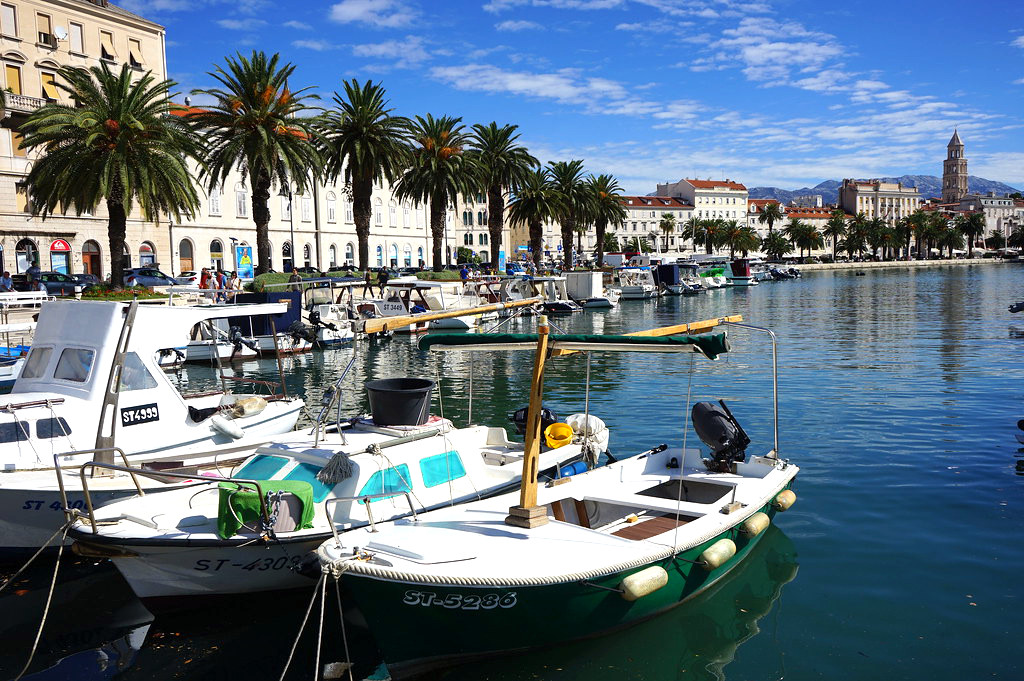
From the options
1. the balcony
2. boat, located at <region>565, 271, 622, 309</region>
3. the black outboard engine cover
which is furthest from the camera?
boat, located at <region>565, 271, 622, 309</region>

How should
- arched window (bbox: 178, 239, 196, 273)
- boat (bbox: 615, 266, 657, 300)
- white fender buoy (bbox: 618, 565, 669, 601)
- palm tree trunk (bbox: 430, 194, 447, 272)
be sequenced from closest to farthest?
white fender buoy (bbox: 618, 565, 669, 601) < palm tree trunk (bbox: 430, 194, 447, 272) < arched window (bbox: 178, 239, 196, 273) < boat (bbox: 615, 266, 657, 300)

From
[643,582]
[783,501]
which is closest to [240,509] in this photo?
[643,582]

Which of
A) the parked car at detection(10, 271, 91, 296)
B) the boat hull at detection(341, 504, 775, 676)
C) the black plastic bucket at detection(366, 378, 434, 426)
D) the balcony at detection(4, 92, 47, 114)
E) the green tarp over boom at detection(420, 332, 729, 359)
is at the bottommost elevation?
the boat hull at detection(341, 504, 775, 676)

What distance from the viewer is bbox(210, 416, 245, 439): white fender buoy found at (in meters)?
16.6

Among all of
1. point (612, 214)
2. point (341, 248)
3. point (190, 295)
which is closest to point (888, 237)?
point (612, 214)

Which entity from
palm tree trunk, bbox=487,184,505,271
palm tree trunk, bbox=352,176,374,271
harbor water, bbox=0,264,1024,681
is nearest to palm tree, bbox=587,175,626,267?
palm tree trunk, bbox=487,184,505,271

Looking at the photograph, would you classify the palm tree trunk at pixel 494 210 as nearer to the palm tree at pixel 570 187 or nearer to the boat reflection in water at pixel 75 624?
the palm tree at pixel 570 187

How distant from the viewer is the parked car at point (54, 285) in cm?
4325

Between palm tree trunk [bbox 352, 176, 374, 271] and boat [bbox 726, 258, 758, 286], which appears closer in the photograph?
palm tree trunk [bbox 352, 176, 374, 271]

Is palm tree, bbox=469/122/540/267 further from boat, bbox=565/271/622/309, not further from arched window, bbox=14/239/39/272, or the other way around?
arched window, bbox=14/239/39/272

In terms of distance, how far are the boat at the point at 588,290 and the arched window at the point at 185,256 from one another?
1249 inches

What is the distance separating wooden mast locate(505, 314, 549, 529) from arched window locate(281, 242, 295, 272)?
231 ft

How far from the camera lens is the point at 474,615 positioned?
896 cm

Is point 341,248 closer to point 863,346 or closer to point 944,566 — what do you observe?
point 863,346
